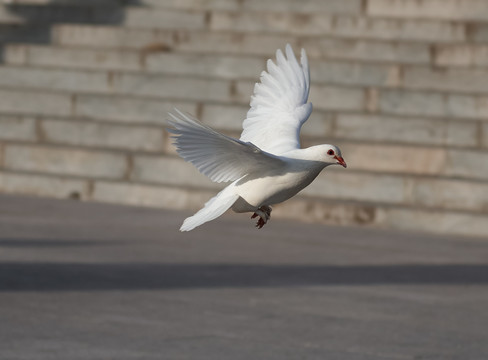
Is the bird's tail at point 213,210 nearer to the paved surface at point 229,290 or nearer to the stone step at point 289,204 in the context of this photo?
the paved surface at point 229,290

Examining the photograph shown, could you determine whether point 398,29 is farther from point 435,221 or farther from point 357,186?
point 435,221

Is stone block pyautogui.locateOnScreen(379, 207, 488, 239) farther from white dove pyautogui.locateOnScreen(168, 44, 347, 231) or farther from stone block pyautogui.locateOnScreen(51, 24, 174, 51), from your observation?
white dove pyautogui.locateOnScreen(168, 44, 347, 231)

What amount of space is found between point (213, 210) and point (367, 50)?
13702 millimetres

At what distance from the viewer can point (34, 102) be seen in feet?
67.5

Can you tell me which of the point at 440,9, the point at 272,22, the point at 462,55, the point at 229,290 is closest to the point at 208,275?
the point at 229,290

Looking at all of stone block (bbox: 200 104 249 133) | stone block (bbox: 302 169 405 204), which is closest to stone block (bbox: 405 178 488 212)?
stone block (bbox: 302 169 405 204)

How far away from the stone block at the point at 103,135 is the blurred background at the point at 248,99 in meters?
0.02

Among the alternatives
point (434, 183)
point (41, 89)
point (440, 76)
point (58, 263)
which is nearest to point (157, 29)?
point (41, 89)

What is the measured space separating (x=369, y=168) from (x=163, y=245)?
4.04 metres

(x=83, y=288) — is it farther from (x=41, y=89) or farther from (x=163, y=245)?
(x=41, y=89)

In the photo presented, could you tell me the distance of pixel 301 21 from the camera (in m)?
21.1

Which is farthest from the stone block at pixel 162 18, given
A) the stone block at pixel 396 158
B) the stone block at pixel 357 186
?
the stone block at pixel 357 186

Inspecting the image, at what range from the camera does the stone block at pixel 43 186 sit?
18.5 m

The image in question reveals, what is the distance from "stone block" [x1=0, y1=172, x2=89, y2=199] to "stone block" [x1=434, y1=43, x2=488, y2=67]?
6.26 meters
